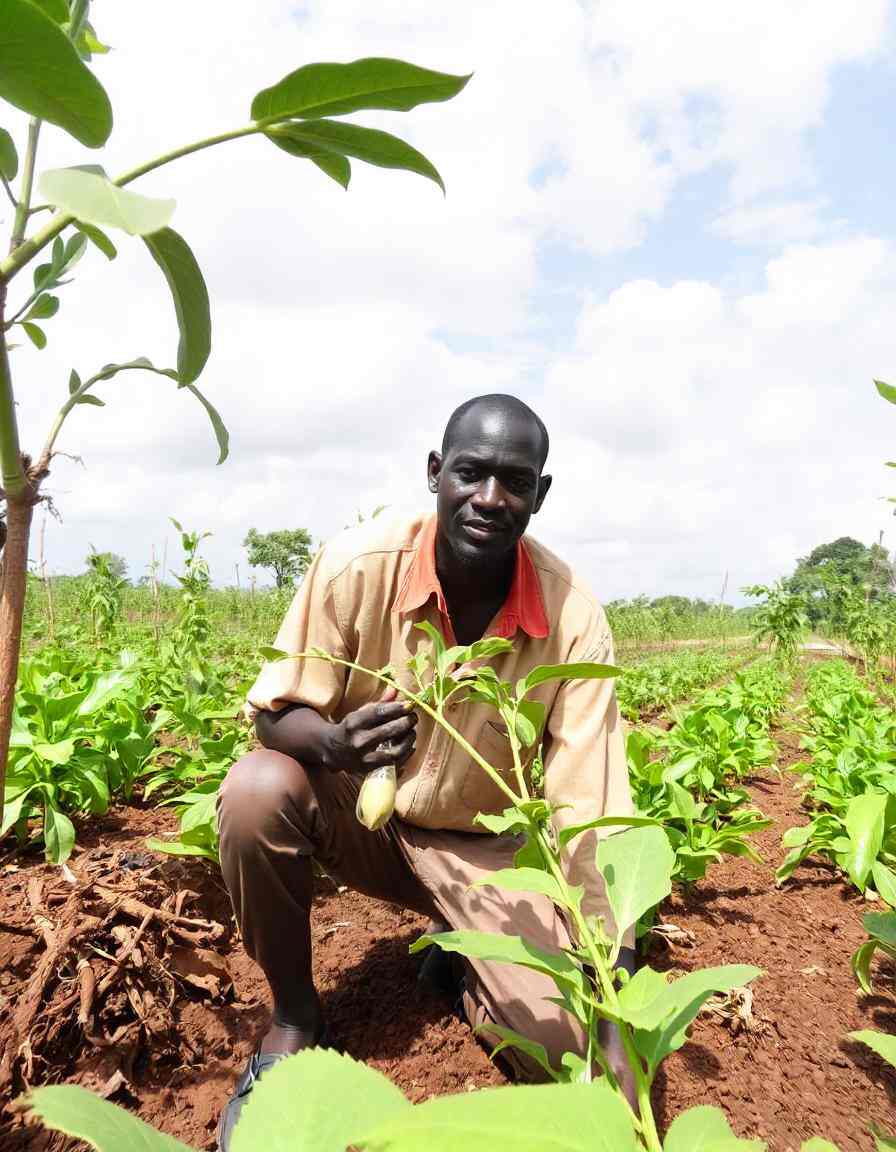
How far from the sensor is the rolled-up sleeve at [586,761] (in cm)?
181

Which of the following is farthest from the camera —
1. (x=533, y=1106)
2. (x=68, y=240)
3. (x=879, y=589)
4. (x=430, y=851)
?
(x=879, y=589)

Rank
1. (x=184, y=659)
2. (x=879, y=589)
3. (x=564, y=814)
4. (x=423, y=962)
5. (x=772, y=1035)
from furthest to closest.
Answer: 1. (x=879, y=589)
2. (x=184, y=659)
3. (x=423, y=962)
4. (x=772, y=1035)
5. (x=564, y=814)

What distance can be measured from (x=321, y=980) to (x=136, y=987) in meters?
0.56

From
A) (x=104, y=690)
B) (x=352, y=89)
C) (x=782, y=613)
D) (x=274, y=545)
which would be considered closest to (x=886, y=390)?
(x=352, y=89)

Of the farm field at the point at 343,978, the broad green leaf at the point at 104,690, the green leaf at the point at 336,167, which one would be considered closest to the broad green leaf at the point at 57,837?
the farm field at the point at 343,978

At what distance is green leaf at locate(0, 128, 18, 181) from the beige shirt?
1.39 metres

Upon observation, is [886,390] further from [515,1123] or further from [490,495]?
[515,1123]

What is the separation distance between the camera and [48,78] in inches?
22.8

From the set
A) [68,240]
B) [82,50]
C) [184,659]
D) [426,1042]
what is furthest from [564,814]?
[184,659]

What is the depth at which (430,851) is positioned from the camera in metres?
2.15

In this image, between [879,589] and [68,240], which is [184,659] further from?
[879,589]

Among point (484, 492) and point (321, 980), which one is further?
point (321, 980)

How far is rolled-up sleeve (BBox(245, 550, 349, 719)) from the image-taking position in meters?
2.04

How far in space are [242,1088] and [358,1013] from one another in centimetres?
47
